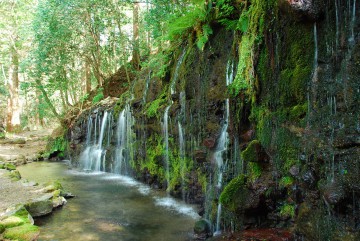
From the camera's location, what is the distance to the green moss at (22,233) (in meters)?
5.45

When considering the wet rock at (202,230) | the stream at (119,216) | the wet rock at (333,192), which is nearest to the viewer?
the wet rock at (333,192)

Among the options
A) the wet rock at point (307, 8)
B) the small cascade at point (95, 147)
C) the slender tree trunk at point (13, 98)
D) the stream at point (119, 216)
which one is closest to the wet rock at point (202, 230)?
the stream at point (119, 216)

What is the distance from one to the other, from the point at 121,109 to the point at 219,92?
24.9 ft

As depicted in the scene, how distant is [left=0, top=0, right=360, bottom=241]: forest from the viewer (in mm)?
4555

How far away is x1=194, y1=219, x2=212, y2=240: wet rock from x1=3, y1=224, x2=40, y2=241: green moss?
329 cm

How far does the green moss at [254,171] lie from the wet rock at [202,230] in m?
1.40

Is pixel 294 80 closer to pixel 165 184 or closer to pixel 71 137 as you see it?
pixel 165 184

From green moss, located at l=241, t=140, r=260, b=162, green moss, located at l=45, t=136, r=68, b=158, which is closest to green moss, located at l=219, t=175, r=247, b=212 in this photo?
green moss, located at l=241, t=140, r=260, b=162

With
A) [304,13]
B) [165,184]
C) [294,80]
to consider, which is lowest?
[165,184]

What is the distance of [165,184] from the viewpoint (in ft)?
33.2

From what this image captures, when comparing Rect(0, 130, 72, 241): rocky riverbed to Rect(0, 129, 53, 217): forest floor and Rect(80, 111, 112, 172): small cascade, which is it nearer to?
Rect(0, 129, 53, 217): forest floor

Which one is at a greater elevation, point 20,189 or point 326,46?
point 326,46

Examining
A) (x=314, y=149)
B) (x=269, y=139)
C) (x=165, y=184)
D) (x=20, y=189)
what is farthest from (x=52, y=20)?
(x=314, y=149)

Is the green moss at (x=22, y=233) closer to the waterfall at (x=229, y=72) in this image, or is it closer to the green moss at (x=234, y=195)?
the green moss at (x=234, y=195)
